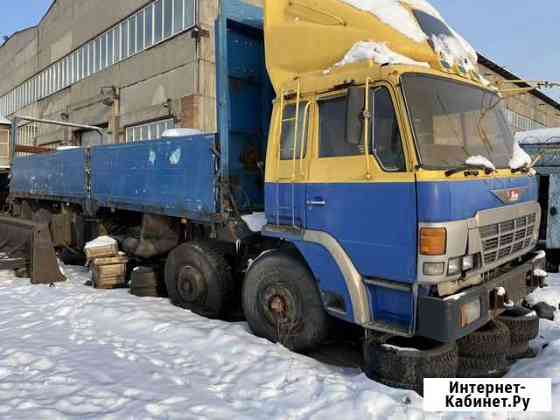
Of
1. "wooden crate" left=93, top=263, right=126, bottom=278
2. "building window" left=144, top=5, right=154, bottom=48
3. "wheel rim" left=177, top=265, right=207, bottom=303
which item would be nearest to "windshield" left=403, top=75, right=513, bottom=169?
"wheel rim" left=177, top=265, right=207, bottom=303

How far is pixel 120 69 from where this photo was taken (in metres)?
21.9

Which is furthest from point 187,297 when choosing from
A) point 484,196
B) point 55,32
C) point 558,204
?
point 55,32

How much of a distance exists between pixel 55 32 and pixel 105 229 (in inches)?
1065

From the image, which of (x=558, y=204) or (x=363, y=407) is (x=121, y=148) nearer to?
(x=363, y=407)

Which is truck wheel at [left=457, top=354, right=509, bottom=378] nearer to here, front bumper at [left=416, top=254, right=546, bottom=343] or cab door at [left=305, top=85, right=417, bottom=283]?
front bumper at [left=416, top=254, right=546, bottom=343]

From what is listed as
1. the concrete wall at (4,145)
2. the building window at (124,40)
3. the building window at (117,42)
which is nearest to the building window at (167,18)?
the building window at (124,40)

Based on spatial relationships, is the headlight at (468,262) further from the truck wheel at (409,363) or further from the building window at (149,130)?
the building window at (149,130)

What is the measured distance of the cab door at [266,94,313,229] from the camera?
166 inches

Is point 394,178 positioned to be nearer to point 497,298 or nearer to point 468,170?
point 468,170

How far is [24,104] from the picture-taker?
35.8 metres

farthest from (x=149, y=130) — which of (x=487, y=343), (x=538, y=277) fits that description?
(x=487, y=343)

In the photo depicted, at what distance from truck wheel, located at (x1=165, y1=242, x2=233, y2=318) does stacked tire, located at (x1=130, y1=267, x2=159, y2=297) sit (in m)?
0.67

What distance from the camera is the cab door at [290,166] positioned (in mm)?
4209

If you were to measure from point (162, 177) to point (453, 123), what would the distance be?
382 centimetres
